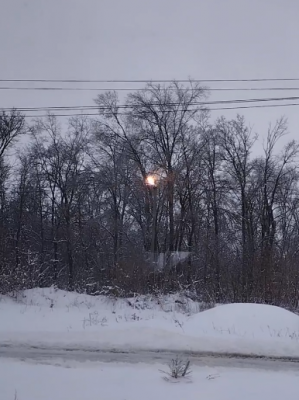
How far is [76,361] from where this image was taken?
298 inches

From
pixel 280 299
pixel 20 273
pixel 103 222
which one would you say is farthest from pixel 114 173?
pixel 280 299

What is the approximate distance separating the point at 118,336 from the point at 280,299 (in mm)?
9060

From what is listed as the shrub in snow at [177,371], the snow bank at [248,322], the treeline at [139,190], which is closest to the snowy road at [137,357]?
the shrub in snow at [177,371]

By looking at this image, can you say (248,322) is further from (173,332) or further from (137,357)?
(137,357)

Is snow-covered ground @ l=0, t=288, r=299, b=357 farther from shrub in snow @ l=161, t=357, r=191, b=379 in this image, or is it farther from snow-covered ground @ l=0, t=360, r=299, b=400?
shrub in snow @ l=161, t=357, r=191, b=379

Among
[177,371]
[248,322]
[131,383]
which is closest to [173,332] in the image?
[248,322]

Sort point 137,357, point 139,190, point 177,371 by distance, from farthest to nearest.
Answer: point 139,190 < point 137,357 < point 177,371

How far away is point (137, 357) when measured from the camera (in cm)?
802

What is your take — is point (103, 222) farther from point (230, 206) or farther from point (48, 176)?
point (230, 206)

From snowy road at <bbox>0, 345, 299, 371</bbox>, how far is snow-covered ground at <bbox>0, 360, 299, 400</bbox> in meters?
0.34

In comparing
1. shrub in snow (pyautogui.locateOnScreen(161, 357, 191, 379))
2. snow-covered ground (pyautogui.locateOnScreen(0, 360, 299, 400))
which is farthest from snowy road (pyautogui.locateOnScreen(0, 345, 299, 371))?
shrub in snow (pyautogui.locateOnScreen(161, 357, 191, 379))

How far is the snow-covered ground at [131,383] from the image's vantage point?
5773 mm

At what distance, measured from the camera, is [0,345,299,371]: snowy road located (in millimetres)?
7680

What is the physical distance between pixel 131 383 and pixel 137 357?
1.68 meters
